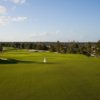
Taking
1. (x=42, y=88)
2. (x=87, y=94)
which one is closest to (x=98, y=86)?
(x=87, y=94)

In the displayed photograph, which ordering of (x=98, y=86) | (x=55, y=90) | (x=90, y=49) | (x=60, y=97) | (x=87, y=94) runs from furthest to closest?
(x=90, y=49) → (x=98, y=86) → (x=55, y=90) → (x=87, y=94) → (x=60, y=97)

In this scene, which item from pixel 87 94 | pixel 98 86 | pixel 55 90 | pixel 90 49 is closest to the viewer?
pixel 87 94

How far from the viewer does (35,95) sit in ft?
49.2

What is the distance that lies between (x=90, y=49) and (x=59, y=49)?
16.7 m

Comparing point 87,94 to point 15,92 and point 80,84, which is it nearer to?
point 80,84

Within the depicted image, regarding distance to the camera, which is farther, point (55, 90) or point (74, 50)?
point (74, 50)

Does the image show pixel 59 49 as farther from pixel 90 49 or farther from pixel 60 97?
pixel 60 97

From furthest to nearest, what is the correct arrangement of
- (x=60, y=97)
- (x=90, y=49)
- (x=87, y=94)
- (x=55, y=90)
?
(x=90, y=49) < (x=55, y=90) < (x=87, y=94) < (x=60, y=97)

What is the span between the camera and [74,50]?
12156 centimetres

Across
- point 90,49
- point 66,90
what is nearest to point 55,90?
point 66,90

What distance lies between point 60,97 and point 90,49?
353 feet

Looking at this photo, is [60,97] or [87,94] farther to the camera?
[87,94]

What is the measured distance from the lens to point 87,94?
1552cm

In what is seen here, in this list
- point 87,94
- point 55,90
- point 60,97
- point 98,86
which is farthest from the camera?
point 98,86
